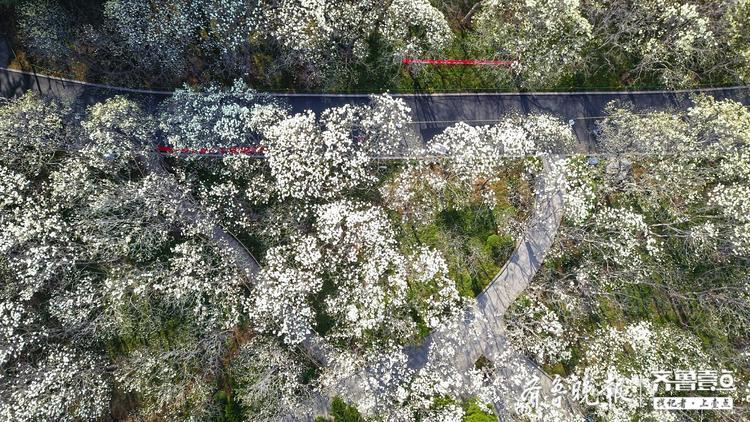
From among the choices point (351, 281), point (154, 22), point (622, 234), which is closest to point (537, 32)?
point (622, 234)

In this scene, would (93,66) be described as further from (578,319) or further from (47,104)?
(578,319)

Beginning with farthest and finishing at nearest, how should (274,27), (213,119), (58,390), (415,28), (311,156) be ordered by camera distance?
1. (415,28)
2. (274,27)
3. (213,119)
4. (311,156)
5. (58,390)

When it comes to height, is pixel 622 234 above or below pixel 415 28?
below

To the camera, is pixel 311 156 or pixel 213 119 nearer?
pixel 311 156

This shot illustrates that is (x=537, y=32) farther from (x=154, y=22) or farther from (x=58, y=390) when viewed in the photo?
(x=58, y=390)

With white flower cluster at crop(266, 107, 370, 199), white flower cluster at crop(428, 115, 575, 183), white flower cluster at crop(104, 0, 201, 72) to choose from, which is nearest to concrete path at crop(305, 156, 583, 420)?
white flower cluster at crop(428, 115, 575, 183)

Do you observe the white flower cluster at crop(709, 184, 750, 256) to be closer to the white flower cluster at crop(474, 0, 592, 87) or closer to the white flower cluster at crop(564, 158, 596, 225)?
the white flower cluster at crop(564, 158, 596, 225)

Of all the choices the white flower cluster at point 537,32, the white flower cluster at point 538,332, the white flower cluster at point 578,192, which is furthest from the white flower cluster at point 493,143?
the white flower cluster at point 538,332

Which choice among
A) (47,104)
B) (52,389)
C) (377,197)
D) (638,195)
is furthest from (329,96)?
(52,389)
